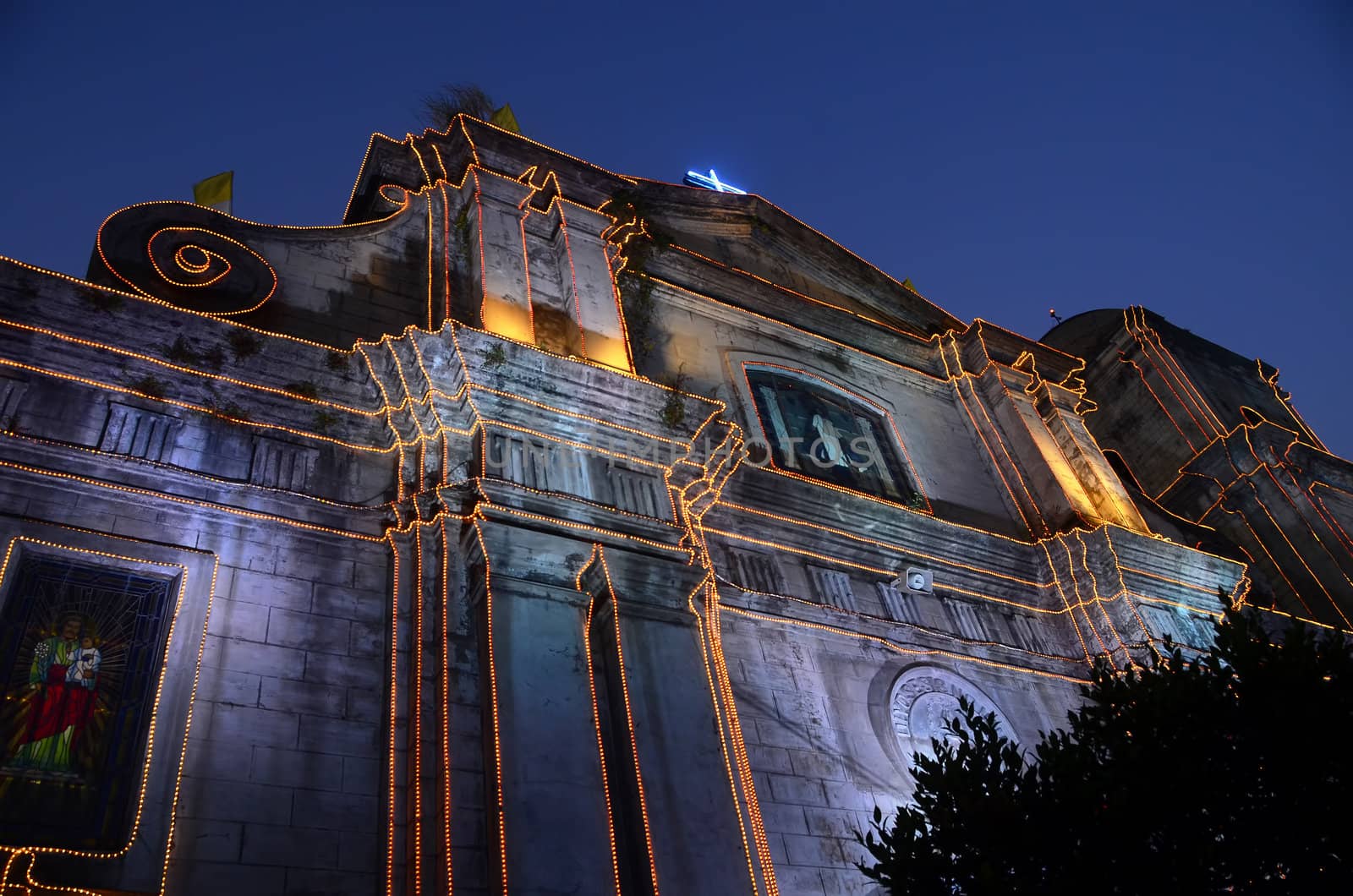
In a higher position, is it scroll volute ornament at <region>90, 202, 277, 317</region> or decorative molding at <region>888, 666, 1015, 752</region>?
scroll volute ornament at <region>90, 202, 277, 317</region>

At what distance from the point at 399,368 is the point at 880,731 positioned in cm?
577

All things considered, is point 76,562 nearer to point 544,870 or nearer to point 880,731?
point 544,870

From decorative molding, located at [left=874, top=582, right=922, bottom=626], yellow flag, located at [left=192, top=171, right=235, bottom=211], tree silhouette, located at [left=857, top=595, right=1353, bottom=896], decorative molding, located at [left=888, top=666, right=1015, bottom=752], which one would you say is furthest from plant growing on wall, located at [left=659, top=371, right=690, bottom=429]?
yellow flag, located at [left=192, top=171, right=235, bottom=211]

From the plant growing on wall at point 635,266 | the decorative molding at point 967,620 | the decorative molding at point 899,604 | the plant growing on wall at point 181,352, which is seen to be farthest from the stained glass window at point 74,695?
the decorative molding at point 967,620

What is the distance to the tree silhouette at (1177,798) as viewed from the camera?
19.9 feet

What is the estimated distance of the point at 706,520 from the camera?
10.9m

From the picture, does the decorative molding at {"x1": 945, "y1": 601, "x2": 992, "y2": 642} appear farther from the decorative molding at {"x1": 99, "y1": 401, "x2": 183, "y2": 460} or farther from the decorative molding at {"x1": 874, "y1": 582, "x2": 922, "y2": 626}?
the decorative molding at {"x1": 99, "y1": 401, "x2": 183, "y2": 460}

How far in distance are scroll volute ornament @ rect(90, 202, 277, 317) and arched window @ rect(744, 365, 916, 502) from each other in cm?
606

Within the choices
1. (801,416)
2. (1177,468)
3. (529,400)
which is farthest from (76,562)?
(1177,468)

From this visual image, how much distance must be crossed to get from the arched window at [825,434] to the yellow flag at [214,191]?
6.95 meters

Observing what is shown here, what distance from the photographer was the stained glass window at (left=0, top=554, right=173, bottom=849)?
6.30 metres

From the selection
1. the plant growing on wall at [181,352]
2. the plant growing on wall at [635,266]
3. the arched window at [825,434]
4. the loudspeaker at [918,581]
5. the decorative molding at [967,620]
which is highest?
the plant growing on wall at [635,266]

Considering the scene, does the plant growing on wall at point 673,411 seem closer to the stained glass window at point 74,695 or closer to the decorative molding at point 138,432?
the decorative molding at point 138,432

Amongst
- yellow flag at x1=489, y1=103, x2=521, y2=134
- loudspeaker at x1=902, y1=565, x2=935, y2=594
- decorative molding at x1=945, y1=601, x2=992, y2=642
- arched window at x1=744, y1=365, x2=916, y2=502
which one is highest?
yellow flag at x1=489, y1=103, x2=521, y2=134
